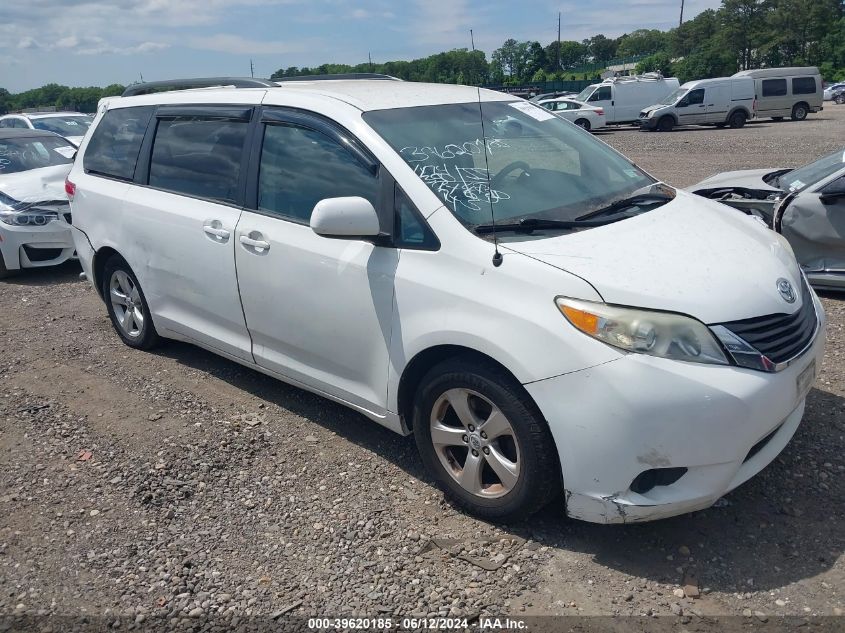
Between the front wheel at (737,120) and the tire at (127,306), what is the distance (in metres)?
27.7

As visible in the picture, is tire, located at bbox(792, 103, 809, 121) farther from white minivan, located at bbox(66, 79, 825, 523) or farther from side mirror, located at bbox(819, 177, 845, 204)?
white minivan, located at bbox(66, 79, 825, 523)

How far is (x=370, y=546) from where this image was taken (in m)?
3.30

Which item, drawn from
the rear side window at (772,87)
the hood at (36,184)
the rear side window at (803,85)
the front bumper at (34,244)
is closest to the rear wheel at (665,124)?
the rear side window at (772,87)

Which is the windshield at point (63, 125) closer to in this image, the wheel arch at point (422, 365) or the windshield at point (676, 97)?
the wheel arch at point (422, 365)

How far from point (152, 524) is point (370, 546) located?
1.09 meters

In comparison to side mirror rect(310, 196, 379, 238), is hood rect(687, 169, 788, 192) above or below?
below

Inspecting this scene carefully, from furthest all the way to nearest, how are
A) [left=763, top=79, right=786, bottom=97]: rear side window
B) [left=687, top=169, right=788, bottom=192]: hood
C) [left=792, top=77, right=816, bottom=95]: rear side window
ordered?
[left=792, top=77, right=816, bottom=95]: rear side window, [left=763, top=79, right=786, bottom=97]: rear side window, [left=687, top=169, right=788, bottom=192]: hood

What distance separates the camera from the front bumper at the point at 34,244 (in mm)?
8289

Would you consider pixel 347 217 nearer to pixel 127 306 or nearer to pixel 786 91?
pixel 127 306

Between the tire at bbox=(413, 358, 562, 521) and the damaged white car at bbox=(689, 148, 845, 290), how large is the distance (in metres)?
4.22

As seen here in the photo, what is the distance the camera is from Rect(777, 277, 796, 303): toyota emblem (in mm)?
3198

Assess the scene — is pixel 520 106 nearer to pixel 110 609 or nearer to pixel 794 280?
pixel 794 280

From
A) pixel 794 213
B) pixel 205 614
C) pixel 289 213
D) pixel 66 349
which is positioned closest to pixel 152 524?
pixel 205 614

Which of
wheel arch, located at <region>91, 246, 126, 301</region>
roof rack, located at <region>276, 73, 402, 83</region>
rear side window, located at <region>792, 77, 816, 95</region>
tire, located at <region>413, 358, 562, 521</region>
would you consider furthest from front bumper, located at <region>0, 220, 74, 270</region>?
rear side window, located at <region>792, 77, 816, 95</region>
